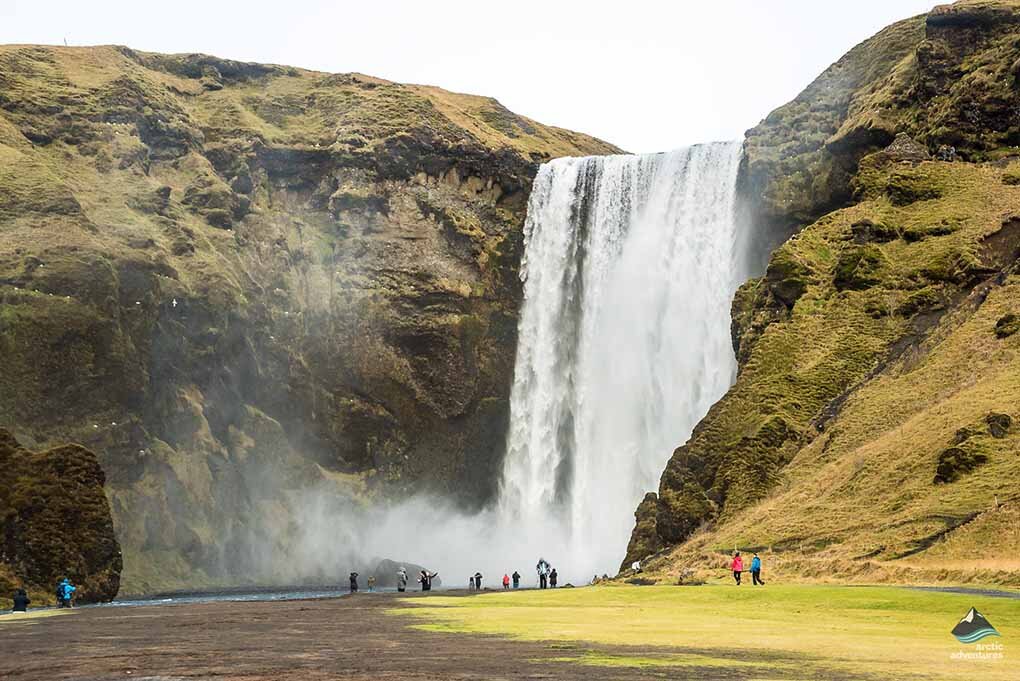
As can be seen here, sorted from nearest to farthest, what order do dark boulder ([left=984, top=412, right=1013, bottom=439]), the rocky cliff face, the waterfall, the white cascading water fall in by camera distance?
the rocky cliff face
dark boulder ([left=984, top=412, right=1013, bottom=439])
the waterfall
the white cascading water

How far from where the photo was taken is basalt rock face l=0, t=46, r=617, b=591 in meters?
A: 84.9

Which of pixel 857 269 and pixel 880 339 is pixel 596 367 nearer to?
pixel 857 269

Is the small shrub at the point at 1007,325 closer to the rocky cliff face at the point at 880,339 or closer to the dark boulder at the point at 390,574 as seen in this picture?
the rocky cliff face at the point at 880,339

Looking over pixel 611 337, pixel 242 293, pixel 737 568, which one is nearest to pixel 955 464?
pixel 737 568

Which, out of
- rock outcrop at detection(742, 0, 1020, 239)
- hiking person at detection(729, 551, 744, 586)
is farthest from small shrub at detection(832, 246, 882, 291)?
hiking person at detection(729, 551, 744, 586)

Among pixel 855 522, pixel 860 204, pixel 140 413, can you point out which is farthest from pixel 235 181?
pixel 855 522

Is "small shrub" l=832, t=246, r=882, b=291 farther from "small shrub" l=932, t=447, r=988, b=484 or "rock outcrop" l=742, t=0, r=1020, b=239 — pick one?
"small shrub" l=932, t=447, r=988, b=484

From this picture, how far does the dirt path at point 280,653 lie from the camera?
19.9 m

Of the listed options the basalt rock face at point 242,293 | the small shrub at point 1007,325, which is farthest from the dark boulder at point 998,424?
the basalt rock face at point 242,293

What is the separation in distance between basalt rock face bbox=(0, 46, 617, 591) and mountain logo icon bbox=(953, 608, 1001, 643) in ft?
214

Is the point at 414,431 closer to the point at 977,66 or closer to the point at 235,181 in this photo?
the point at 235,181

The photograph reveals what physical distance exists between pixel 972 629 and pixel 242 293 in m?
79.4

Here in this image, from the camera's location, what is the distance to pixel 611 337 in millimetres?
88125

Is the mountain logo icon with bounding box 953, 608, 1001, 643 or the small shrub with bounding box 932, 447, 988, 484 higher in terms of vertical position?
the small shrub with bounding box 932, 447, 988, 484
